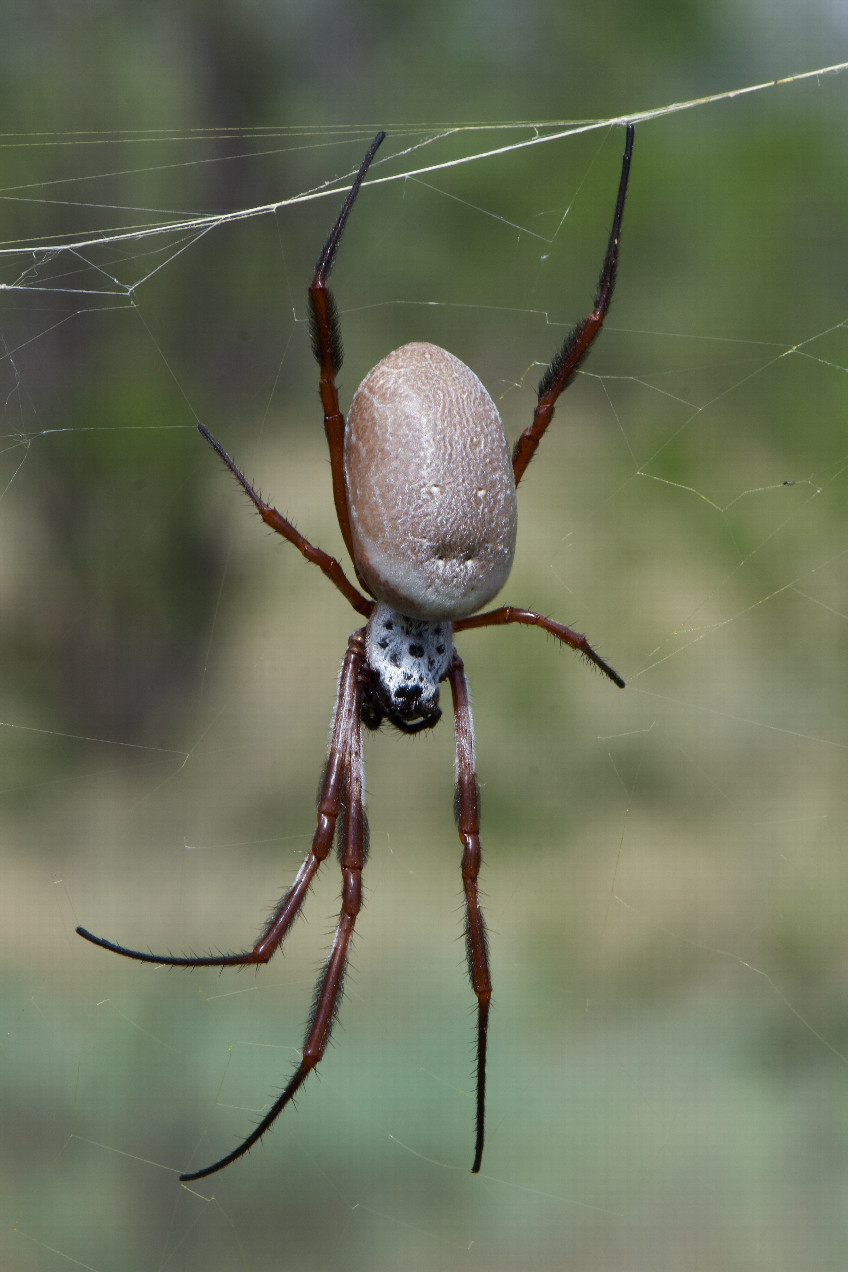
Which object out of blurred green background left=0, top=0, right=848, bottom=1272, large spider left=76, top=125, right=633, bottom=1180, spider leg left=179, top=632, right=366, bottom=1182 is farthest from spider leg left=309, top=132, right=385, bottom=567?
blurred green background left=0, top=0, right=848, bottom=1272

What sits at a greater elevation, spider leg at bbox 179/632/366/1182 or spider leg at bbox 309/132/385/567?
spider leg at bbox 309/132/385/567

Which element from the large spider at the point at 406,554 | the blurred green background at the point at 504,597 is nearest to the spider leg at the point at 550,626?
the large spider at the point at 406,554

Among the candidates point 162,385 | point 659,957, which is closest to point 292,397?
point 162,385

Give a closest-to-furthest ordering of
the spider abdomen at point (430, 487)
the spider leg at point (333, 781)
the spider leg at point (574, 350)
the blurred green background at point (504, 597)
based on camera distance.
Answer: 1. the spider abdomen at point (430, 487)
2. the spider leg at point (574, 350)
3. the spider leg at point (333, 781)
4. the blurred green background at point (504, 597)

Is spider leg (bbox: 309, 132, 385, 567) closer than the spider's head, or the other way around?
spider leg (bbox: 309, 132, 385, 567)

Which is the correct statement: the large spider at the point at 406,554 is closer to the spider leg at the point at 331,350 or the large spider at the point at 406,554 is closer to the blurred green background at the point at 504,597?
the spider leg at the point at 331,350

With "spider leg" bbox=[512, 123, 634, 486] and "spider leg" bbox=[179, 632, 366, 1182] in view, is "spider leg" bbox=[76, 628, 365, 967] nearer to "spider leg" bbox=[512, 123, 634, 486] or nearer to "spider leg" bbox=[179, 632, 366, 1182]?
"spider leg" bbox=[179, 632, 366, 1182]

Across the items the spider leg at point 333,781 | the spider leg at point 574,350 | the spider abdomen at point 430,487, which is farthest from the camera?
the spider leg at point 333,781
